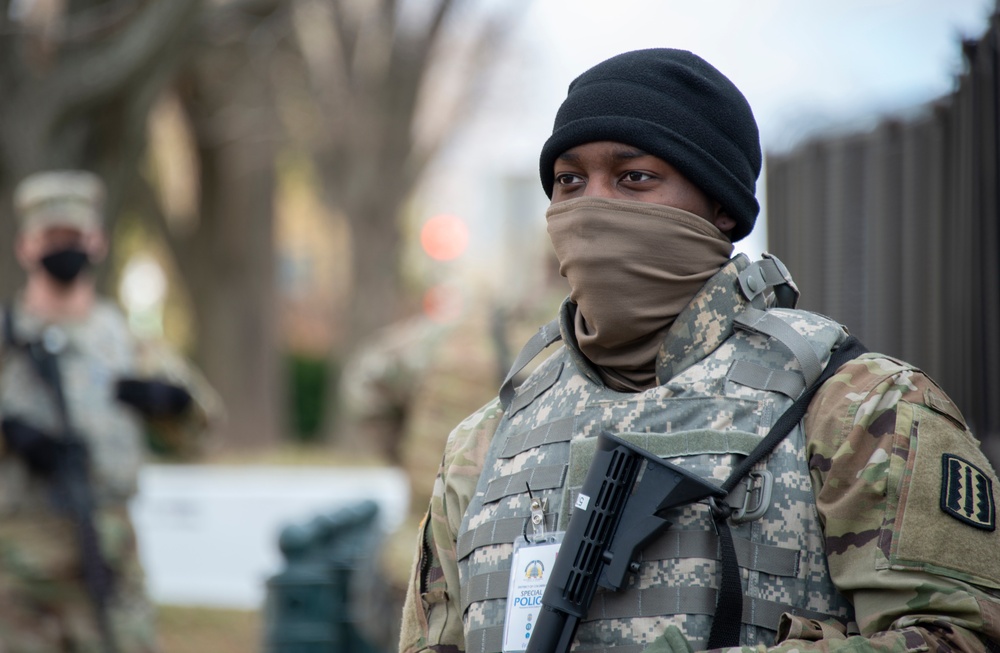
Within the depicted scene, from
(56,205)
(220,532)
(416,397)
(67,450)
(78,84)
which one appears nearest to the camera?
(416,397)

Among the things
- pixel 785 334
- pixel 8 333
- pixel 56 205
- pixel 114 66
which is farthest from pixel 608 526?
pixel 114 66

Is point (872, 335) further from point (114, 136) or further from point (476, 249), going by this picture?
point (476, 249)

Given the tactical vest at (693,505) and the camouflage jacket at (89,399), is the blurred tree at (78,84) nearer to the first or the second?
the camouflage jacket at (89,399)

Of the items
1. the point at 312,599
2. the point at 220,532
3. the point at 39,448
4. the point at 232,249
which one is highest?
the point at 232,249

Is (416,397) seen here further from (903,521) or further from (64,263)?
(903,521)

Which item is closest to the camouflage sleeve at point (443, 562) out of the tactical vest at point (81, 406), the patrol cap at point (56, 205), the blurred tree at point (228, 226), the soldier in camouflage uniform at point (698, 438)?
the soldier in camouflage uniform at point (698, 438)

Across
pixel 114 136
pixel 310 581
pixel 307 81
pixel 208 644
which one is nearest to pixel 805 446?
pixel 310 581

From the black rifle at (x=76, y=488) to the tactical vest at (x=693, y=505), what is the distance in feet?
11.7

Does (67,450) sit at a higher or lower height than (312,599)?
higher

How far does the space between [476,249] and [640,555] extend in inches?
1613

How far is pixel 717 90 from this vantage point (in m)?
2.15

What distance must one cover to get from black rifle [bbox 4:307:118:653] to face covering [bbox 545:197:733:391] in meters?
3.77

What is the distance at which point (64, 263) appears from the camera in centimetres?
557

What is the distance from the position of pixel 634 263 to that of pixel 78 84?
7357mm
